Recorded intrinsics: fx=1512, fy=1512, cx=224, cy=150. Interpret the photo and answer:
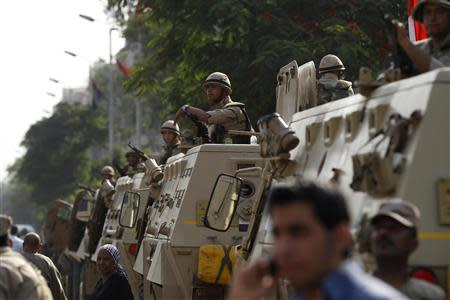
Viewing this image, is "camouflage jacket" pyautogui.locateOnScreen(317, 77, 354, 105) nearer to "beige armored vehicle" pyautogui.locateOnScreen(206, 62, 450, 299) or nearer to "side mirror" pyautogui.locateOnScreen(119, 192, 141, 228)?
"beige armored vehicle" pyautogui.locateOnScreen(206, 62, 450, 299)

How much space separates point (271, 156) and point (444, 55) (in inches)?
78.8

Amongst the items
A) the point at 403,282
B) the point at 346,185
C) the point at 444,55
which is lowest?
the point at 403,282

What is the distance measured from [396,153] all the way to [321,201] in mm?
2810

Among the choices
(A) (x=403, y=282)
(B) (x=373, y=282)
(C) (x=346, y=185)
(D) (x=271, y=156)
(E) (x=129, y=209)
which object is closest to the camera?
(B) (x=373, y=282)

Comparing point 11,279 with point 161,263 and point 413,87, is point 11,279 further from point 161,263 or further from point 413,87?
point 161,263

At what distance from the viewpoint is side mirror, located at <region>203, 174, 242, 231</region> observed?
12609mm

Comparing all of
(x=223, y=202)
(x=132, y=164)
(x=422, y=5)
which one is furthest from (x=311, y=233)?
(x=132, y=164)

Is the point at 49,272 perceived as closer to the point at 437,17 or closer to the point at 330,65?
the point at 330,65

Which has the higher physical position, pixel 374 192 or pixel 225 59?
pixel 225 59

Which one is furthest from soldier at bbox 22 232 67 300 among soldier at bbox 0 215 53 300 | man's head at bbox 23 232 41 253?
soldier at bbox 0 215 53 300

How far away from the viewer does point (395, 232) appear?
6664mm

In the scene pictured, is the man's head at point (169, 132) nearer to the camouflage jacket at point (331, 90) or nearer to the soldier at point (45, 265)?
the soldier at point (45, 265)

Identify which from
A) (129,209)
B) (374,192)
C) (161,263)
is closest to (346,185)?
(374,192)

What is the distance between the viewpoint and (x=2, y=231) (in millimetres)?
8570
